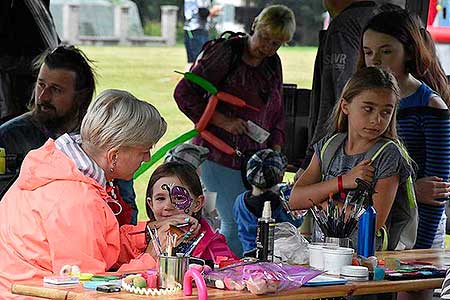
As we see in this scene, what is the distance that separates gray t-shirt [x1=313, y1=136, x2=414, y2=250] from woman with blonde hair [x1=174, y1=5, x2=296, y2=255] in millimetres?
2032

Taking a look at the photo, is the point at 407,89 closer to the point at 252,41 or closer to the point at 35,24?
the point at 252,41

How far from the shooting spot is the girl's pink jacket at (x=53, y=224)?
318 cm

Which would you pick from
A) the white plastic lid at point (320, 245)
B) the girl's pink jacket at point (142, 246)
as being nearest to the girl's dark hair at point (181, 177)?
the girl's pink jacket at point (142, 246)

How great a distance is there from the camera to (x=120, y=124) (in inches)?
133

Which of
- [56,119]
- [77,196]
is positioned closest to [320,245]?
[77,196]

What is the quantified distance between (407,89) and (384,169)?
0.59 metres

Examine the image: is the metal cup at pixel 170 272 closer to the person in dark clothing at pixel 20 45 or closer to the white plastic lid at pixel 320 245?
the white plastic lid at pixel 320 245

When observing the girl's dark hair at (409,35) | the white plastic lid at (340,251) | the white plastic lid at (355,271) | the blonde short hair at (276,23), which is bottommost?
the white plastic lid at (355,271)

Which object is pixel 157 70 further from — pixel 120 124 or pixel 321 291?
pixel 321 291

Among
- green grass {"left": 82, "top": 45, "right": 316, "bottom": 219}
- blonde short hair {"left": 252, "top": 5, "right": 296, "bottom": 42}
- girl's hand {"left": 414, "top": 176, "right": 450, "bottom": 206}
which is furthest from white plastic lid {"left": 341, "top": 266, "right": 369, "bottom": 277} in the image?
green grass {"left": 82, "top": 45, "right": 316, "bottom": 219}

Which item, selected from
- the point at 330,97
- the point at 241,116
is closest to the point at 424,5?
the point at 330,97

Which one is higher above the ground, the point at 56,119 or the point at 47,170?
the point at 47,170

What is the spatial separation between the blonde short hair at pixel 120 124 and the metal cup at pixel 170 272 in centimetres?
45

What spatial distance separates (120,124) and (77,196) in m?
0.28
